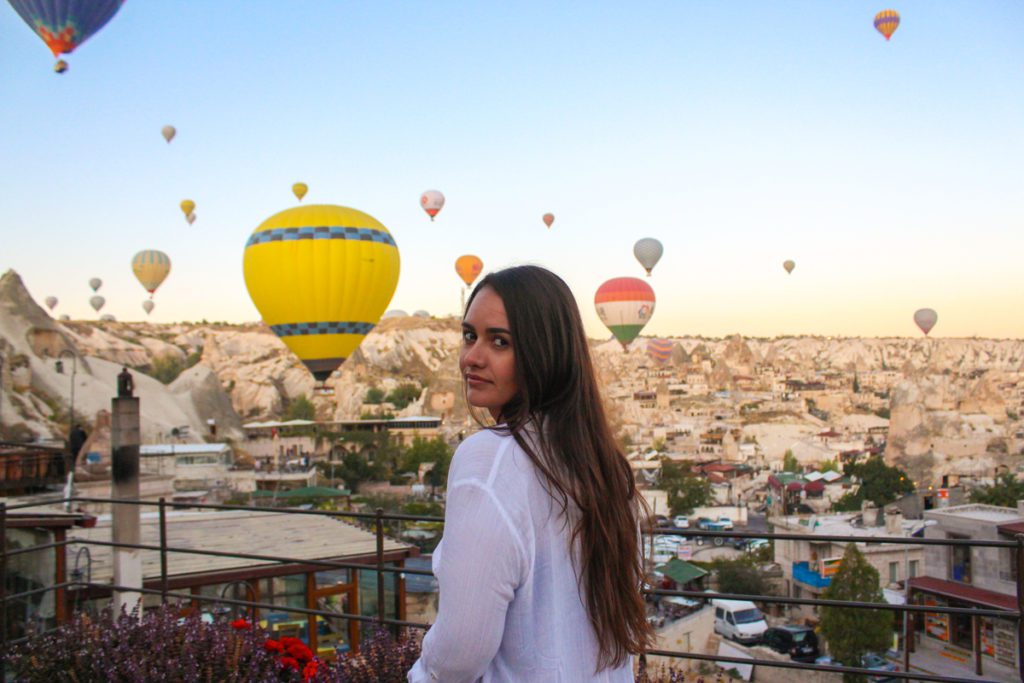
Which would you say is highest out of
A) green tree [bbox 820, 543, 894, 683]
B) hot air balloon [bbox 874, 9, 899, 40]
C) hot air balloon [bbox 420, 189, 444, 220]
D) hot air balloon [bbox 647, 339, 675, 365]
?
hot air balloon [bbox 874, 9, 899, 40]

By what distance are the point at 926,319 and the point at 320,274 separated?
114ft

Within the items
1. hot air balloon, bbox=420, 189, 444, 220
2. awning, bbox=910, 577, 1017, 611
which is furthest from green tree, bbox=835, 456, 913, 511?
hot air balloon, bbox=420, 189, 444, 220

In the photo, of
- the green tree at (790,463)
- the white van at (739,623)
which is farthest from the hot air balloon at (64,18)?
the green tree at (790,463)

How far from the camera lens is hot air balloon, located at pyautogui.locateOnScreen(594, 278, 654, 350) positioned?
107ft

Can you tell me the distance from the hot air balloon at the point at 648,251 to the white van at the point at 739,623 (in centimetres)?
1293

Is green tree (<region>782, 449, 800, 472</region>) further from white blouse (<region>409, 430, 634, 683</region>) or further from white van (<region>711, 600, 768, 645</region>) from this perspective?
white blouse (<region>409, 430, 634, 683</region>)

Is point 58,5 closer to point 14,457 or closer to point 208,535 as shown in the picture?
point 14,457

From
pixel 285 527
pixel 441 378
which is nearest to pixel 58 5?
pixel 285 527

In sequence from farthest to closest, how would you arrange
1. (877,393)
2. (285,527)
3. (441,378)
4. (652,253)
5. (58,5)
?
(877,393) → (441,378) → (652,253) → (58,5) → (285,527)

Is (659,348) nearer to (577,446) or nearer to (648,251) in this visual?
(648,251)

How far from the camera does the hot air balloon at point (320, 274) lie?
15664 mm

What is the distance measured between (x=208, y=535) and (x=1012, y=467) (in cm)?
5774

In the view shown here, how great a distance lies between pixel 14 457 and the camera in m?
10.8

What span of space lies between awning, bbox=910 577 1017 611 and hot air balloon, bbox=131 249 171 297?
28.7m
